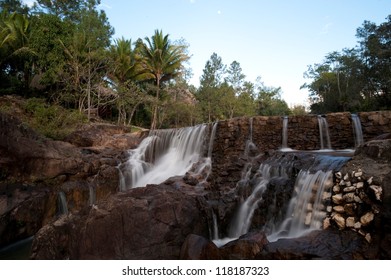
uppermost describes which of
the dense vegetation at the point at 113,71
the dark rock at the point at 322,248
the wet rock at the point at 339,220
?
the dense vegetation at the point at 113,71

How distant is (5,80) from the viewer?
17844mm

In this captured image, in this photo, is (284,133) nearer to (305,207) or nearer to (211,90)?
(305,207)

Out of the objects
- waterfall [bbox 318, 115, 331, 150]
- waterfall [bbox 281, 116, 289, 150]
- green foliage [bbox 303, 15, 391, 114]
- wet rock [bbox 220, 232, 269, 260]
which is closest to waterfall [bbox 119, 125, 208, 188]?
waterfall [bbox 281, 116, 289, 150]

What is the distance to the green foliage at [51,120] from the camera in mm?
12898

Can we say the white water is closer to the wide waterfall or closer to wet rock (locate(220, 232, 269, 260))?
wet rock (locate(220, 232, 269, 260))

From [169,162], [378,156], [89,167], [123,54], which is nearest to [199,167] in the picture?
[169,162]

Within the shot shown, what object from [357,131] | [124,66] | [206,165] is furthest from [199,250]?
[124,66]

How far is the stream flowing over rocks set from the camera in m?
4.28

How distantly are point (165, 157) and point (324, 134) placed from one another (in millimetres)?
8206

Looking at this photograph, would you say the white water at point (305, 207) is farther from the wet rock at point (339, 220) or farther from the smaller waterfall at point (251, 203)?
the smaller waterfall at point (251, 203)

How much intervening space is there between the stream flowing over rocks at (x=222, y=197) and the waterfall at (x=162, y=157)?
112 mm

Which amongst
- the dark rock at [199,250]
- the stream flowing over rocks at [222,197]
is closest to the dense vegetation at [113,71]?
the stream flowing over rocks at [222,197]

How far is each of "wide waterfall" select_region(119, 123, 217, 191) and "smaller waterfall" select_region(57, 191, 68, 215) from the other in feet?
8.37
